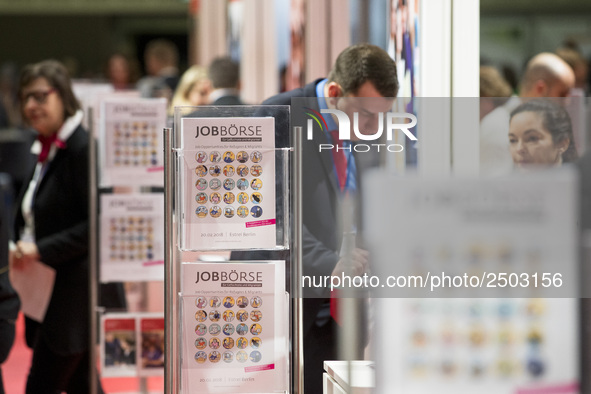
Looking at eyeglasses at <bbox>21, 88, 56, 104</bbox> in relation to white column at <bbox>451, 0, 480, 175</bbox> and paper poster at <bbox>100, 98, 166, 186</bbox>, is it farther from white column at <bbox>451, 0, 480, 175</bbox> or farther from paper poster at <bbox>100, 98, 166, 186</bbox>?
white column at <bbox>451, 0, 480, 175</bbox>

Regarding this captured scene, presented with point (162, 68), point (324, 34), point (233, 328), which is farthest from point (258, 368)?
point (162, 68)

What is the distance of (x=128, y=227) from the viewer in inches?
178

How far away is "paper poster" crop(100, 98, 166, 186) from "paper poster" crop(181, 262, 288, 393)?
6.25 ft

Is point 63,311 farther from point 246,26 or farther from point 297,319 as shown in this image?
point 246,26

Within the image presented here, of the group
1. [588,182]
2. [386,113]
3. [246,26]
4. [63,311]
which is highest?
[246,26]

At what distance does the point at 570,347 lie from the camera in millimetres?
1712

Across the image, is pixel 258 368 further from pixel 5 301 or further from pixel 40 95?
pixel 40 95

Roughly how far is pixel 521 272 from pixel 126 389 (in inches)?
147

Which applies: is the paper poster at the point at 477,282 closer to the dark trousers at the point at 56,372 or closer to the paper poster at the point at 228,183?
the paper poster at the point at 228,183

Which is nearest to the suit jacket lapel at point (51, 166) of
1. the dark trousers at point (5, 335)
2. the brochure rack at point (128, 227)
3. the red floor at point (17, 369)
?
the brochure rack at point (128, 227)

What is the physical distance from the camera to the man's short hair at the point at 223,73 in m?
6.71

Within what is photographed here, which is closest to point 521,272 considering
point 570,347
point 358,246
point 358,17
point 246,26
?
point 570,347

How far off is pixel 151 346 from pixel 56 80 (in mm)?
1314

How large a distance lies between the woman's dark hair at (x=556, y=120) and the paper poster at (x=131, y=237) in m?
2.37
